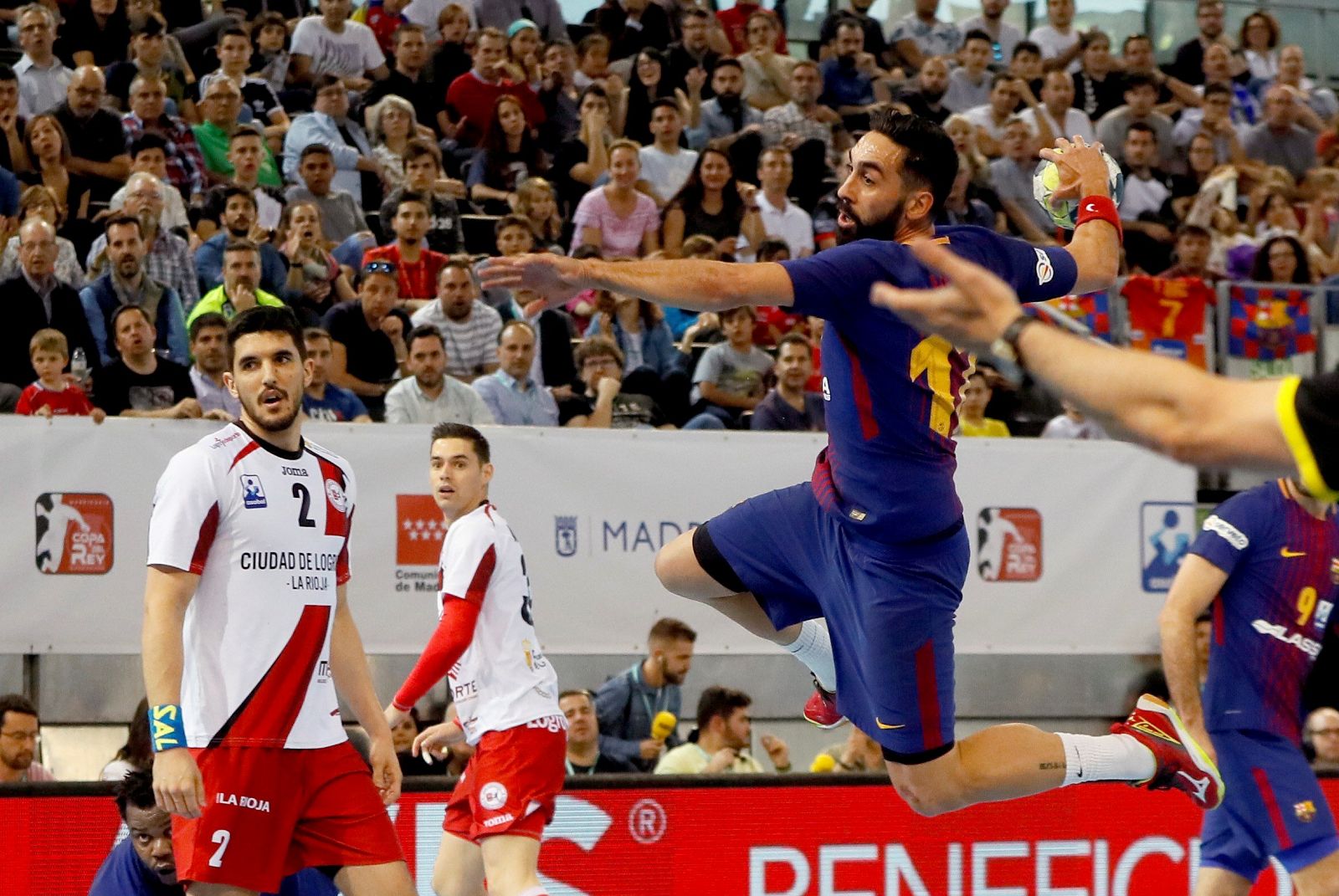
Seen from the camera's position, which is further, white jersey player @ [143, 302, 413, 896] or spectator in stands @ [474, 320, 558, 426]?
spectator in stands @ [474, 320, 558, 426]

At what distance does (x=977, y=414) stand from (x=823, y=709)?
6123 millimetres

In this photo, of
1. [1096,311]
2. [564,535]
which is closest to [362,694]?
[564,535]

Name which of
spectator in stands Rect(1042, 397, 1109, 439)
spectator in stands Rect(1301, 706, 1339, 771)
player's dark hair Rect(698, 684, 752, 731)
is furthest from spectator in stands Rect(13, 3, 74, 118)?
spectator in stands Rect(1301, 706, 1339, 771)

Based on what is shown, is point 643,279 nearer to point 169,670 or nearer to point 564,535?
point 169,670

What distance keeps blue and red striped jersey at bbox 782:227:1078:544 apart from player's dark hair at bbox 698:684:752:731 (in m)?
4.19

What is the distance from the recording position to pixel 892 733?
533 cm

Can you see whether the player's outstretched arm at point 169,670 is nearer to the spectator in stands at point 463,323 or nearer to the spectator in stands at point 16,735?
the spectator in stands at point 16,735

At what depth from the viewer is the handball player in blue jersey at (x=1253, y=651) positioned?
6676 millimetres

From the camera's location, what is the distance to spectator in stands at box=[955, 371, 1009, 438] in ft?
38.4

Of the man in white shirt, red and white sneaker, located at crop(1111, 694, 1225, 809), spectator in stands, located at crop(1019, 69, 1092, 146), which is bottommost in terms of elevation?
→ red and white sneaker, located at crop(1111, 694, 1225, 809)

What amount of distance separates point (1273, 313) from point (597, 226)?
5059 mm

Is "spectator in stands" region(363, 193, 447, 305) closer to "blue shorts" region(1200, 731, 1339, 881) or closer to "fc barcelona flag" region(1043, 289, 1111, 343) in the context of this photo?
"fc barcelona flag" region(1043, 289, 1111, 343)

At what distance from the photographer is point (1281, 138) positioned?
1712 cm

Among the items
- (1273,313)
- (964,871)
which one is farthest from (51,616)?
(1273,313)
